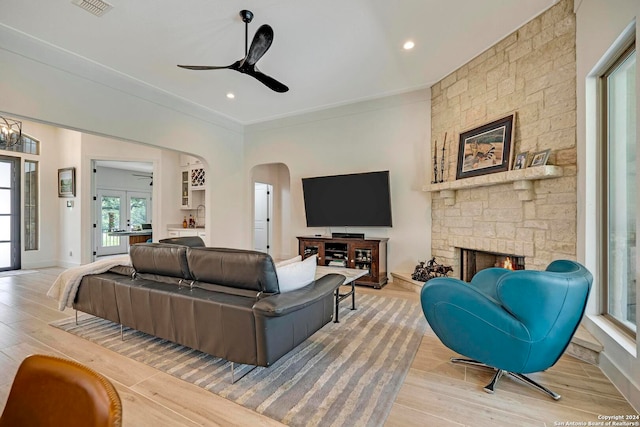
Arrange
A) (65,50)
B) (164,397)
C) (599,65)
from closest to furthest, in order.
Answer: (164,397) → (599,65) → (65,50)

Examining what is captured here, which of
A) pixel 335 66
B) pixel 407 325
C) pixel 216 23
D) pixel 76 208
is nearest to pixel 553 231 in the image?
pixel 407 325

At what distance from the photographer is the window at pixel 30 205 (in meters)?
6.09

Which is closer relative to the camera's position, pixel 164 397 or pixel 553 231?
pixel 164 397

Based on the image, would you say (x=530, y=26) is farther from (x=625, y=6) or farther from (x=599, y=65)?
(x=625, y=6)

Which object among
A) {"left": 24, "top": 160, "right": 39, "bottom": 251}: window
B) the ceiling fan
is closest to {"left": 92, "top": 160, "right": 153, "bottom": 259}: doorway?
{"left": 24, "top": 160, "right": 39, "bottom": 251}: window

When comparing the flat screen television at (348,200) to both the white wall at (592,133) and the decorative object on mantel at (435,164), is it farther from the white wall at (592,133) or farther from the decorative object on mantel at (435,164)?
the white wall at (592,133)

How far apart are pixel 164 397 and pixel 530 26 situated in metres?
4.80

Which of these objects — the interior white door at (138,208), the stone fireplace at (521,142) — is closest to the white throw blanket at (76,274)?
the stone fireplace at (521,142)

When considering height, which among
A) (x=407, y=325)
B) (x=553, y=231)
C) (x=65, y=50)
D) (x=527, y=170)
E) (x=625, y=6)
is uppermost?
(x=65, y=50)

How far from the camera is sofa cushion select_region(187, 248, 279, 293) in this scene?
202cm

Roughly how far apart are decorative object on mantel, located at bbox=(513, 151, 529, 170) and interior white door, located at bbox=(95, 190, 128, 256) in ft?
32.5

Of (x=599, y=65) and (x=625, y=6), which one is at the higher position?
(x=625, y=6)

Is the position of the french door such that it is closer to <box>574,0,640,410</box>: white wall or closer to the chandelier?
the chandelier

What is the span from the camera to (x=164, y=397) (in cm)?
184
